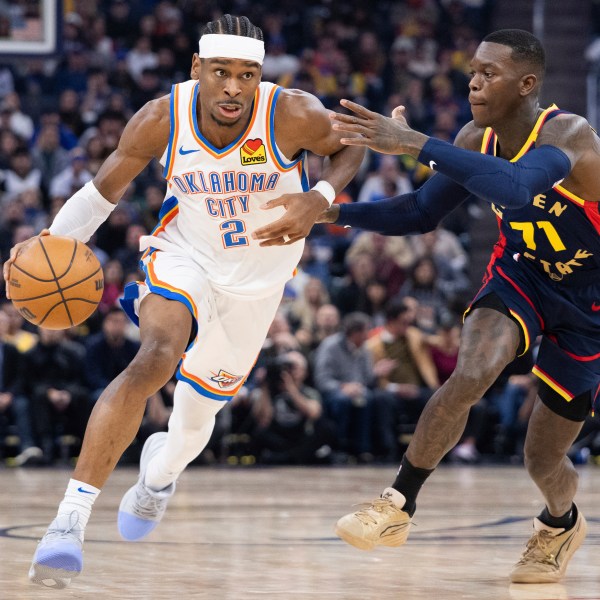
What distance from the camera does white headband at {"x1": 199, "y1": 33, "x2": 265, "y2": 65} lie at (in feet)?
16.3

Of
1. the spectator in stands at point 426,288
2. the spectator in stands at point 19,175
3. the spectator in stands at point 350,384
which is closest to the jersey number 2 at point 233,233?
the spectator in stands at point 350,384

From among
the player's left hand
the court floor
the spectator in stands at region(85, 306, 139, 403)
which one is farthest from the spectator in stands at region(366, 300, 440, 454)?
the player's left hand

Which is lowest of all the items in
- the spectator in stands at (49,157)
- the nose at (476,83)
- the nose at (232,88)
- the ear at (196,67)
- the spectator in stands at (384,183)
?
the spectator in stands at (384,183)

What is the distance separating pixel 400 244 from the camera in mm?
13328

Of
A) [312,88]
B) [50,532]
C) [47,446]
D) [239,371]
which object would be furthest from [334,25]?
[50,532]

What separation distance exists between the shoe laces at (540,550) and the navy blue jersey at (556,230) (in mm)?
1039

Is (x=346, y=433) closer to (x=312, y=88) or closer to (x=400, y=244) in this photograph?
A: (x=400, y=244)

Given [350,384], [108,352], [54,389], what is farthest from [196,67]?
[350,384]

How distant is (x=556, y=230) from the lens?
4832 millimetres

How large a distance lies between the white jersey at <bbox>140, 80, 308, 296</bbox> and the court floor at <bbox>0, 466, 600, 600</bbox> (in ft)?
3.96

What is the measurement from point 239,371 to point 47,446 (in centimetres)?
612

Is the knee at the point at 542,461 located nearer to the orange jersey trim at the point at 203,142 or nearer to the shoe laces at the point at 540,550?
the shoe laces at the point at 540,550

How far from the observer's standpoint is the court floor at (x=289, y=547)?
4379 millimetres

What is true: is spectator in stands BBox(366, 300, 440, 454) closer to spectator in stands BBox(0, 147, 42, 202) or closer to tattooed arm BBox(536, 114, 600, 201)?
spectator in stands BBox(0, 147, 42, 202)
